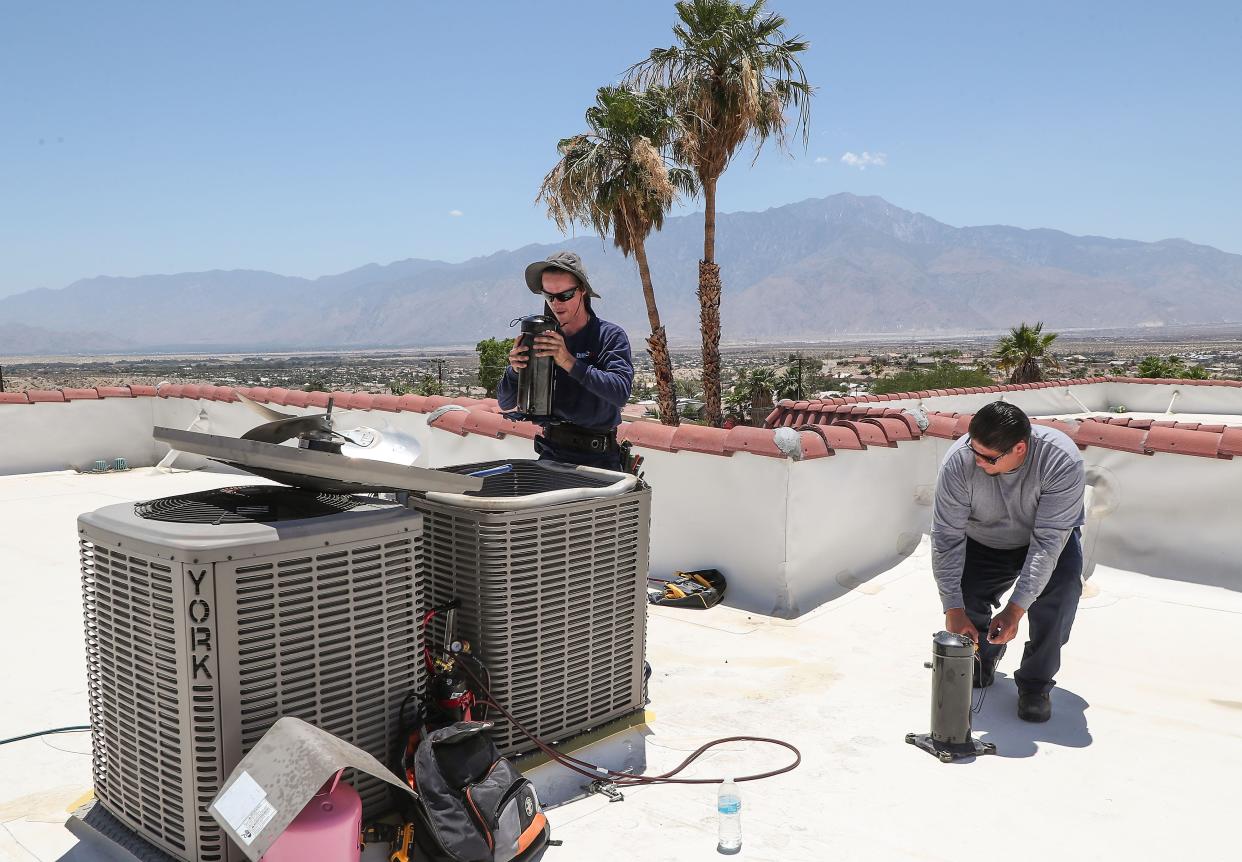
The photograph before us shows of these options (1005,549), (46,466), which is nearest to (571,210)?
(46,466)

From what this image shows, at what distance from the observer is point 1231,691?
13.4 ft

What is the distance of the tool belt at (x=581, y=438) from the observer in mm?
3879

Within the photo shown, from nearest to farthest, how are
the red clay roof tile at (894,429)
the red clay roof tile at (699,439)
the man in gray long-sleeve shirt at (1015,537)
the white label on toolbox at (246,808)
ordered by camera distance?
the white label on toolbox at (246,808) → the man in gray long-sleeve shirt at (1015,537) → the red clay roof tile at (699,439) → the red clay roof tile at (894,429)

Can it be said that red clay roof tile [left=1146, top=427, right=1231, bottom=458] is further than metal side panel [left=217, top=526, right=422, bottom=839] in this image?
Yes

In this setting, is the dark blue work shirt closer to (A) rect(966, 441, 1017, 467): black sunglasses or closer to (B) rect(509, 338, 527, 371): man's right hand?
(B) rect(509, 338, 527, 371): man's right hand

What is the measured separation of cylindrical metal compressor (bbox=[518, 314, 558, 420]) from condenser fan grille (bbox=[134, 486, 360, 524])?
0.94 meters

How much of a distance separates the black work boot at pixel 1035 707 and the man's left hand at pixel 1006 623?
33 cm

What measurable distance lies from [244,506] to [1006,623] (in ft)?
9.67

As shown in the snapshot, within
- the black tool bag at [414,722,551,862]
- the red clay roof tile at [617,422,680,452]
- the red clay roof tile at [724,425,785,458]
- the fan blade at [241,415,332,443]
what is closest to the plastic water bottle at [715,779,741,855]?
the black tool bag at [414,722,551,862]

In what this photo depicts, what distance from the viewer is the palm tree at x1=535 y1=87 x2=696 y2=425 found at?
19.9 m

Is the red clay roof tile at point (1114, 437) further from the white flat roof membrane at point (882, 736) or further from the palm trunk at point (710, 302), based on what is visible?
the palm trunk at point (710, 302)

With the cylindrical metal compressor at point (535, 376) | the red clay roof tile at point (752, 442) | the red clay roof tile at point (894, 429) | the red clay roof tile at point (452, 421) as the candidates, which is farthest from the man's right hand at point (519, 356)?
the red clay roof tile at point (452, 421)

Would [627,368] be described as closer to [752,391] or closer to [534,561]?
[534,561]

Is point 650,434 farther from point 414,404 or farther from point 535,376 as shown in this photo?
point 414,404
